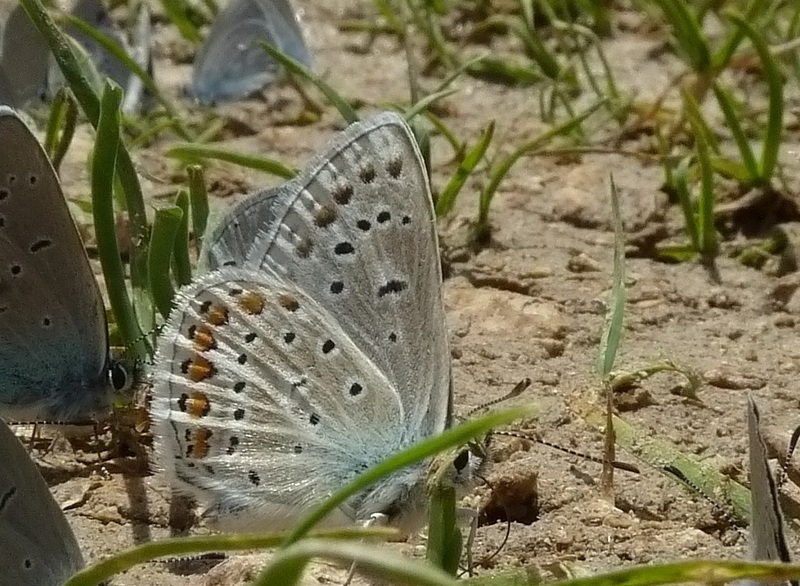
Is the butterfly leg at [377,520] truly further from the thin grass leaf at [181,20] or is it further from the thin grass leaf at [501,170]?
the thin grass leaf at [181,20]

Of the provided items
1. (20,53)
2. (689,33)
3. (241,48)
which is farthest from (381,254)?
(241,48)

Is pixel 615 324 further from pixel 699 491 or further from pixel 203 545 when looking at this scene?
pixel 203 545

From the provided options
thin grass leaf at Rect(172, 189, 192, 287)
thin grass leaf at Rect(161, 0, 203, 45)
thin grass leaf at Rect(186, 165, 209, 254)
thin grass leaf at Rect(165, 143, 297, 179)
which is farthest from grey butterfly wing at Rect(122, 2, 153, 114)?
thin grass leaf at Rect(172, 189, 192, 287)

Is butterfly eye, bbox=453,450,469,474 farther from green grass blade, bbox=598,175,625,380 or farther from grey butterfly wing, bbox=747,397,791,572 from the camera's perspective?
grey butterfly wing, bbox=747,397,791,572

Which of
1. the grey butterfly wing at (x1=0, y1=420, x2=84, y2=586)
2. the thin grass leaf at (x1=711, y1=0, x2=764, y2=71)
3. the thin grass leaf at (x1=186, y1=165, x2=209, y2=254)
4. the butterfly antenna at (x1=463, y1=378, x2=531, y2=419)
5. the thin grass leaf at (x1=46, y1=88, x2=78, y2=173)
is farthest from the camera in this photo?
the thin grass leaf at (x1=711, y1=0, x2=764, y2=71)

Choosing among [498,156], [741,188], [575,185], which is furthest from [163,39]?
[741,188]

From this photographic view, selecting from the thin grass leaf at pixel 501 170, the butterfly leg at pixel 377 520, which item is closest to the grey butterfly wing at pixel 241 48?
the thin grass leaf at pixel 501 170

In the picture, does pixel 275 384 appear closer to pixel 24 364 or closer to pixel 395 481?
pixel 395 481
